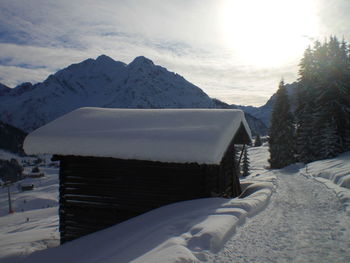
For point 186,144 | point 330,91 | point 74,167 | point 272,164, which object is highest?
point 330,91

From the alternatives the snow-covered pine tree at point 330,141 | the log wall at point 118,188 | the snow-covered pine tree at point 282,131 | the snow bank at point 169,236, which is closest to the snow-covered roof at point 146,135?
the log wall at point 118,188

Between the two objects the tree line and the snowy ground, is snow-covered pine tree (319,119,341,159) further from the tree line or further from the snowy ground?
the snowy ground

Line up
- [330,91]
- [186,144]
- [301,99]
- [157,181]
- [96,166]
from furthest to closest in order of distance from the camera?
[301,99] → [330,91] → [96,166] → [157,181] → [186,144]

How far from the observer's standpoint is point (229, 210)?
6.69m

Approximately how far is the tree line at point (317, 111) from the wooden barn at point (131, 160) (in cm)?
2285

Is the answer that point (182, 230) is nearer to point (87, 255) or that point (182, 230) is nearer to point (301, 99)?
point (87, 255)

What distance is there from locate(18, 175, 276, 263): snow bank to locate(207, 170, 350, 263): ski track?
0.27m

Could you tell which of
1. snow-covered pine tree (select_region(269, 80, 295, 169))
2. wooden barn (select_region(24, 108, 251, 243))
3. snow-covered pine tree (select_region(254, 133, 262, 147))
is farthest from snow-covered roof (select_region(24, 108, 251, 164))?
snow-covered pine tree (select_region(254, 133, 262, 147))

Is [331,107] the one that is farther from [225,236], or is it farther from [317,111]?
[225,236]

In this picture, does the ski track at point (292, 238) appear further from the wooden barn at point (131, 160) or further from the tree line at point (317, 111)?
the tree line at point (317, 111)

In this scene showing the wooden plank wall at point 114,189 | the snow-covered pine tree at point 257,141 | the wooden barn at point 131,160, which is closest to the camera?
the wooden barn at point 131,160

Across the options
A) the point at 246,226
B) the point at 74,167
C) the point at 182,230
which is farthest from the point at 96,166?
the point at 246,226

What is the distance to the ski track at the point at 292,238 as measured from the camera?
4.68 meters

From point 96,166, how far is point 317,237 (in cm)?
738
